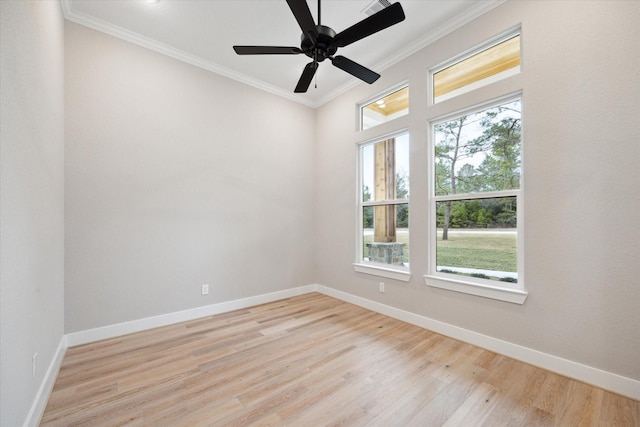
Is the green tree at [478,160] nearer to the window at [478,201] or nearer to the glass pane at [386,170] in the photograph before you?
the window at [478,201]

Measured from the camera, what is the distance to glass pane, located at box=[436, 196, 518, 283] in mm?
2444

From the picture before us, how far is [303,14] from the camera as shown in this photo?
173cm

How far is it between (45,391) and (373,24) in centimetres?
332

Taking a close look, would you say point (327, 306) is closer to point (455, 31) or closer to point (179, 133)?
point (179, 133)

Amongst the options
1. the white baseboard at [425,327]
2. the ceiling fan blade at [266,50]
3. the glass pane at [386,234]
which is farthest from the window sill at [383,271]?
the ceiling fan blade at [266,50]

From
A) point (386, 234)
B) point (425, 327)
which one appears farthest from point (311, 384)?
point (386, 234)

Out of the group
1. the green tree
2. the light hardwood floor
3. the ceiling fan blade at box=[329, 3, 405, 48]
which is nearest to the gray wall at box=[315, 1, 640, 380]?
the green tree

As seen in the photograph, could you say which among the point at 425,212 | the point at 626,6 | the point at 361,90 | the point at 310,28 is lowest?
the point at 425,212

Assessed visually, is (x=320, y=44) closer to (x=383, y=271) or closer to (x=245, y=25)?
(x=245, y=25)

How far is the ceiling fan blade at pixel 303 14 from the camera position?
5.40 ft

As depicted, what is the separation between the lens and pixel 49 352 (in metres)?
1.96

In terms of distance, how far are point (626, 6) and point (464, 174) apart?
1.53 metres

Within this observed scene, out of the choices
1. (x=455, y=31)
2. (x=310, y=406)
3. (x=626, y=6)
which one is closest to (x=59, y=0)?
(x=455, y=31)

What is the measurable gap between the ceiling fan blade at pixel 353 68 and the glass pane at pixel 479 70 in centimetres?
102
